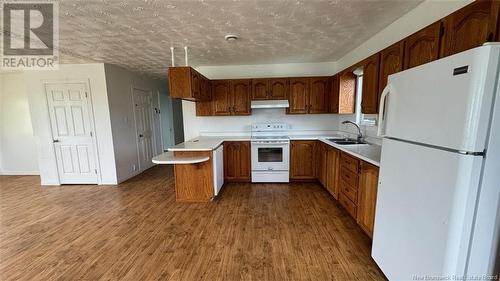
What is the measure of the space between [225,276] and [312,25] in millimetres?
2921

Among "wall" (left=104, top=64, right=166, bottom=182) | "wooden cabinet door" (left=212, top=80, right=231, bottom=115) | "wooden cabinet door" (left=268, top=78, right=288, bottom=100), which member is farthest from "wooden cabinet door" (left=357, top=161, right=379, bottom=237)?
"wall" (left=104, top=64, right=166, bottom=182)

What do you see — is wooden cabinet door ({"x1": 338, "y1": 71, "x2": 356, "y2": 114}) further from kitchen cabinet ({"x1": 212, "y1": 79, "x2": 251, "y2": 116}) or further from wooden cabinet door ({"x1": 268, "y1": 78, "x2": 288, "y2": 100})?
kitchen cabinet ({"x1": 212, "y1": 79, "x2": 251, "y2": 116})

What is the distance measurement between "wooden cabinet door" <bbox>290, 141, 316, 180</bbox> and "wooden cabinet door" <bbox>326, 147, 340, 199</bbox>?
0.54m

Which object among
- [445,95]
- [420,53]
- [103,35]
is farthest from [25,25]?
[420,53]

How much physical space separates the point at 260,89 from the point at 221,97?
2.82 feet

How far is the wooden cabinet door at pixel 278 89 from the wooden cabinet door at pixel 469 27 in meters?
2.82

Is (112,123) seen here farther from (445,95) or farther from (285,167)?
(445,95)

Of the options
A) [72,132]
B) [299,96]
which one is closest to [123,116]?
[72,132]

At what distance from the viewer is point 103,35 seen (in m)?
2.66

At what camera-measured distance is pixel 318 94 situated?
13.9ft

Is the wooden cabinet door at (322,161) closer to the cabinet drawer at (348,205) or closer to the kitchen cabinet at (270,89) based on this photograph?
the cabinet drawer at (348,205)

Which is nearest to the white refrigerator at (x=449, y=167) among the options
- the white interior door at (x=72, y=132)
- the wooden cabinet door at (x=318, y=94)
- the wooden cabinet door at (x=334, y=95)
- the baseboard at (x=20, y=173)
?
the wooden cabinet door at (x=334, y=95)

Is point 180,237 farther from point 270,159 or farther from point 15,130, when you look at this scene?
point 15,130

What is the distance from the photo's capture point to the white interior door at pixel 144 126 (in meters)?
5.17
